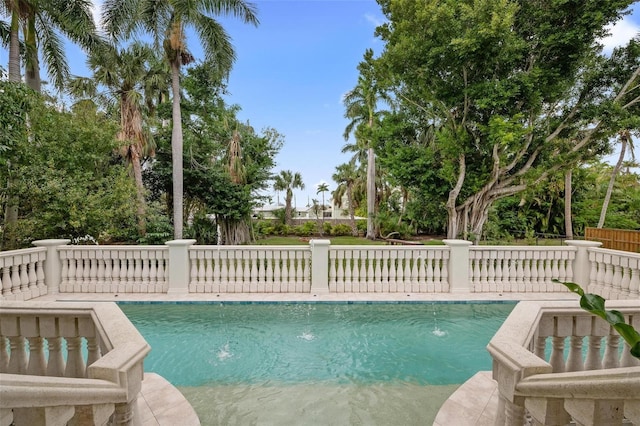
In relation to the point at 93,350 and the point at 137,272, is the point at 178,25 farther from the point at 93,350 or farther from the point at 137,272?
the point at 93,350

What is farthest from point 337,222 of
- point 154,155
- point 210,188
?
point 154,155

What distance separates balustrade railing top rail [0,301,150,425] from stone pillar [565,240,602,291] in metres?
8.75

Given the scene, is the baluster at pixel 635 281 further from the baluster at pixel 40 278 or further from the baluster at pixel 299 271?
the baluster at pixel 40 278

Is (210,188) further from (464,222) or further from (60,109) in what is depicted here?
(464,222)

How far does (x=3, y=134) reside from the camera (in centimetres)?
746

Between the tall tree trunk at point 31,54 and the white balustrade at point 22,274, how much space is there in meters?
8.44

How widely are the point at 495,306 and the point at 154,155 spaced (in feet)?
51.9

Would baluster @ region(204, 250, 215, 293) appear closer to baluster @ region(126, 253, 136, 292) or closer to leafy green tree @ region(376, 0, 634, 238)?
baluster @ region(126, 253, 136, 292)

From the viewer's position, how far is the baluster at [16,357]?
2.69 meters

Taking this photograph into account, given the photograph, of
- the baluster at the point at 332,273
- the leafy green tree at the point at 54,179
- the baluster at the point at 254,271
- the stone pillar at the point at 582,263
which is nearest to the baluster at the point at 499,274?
the stone pillar at the point at 582,263

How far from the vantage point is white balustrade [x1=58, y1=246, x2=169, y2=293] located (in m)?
7.46

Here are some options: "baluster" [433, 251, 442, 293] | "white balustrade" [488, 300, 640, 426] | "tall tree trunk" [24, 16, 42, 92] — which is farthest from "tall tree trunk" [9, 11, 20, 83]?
"white balustrade" [488, 300, 640, 426]

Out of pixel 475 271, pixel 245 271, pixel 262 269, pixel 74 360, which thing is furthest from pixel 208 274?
pixel 475 271

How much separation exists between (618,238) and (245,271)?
60.6 feet
